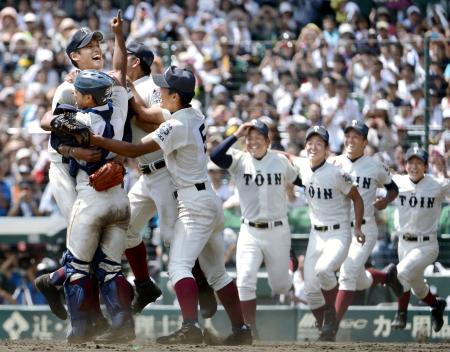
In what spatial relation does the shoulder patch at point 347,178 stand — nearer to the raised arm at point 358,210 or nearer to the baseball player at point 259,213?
the raised arm at point 358,210

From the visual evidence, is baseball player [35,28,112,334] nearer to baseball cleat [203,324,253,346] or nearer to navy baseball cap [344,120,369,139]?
baseball cleat [203,324,253,346]

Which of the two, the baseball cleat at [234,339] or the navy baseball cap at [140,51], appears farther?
the navy baseball cap at [140,51]

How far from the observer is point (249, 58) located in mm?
16891

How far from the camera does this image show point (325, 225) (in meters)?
12.3

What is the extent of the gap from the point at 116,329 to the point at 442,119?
21.7 ft

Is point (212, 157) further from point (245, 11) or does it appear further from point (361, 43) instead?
point (245, 11)

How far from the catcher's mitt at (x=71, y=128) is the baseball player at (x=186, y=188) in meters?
0.47

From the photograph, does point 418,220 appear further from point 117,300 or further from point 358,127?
point 117,300

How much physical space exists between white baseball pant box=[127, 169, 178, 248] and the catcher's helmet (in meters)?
1.15

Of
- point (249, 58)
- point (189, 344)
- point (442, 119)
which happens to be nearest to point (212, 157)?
point (189, 344)

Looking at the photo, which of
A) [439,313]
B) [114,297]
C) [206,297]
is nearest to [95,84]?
[114,297]

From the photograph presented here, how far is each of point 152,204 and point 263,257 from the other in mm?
2296

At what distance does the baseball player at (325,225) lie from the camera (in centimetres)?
1211

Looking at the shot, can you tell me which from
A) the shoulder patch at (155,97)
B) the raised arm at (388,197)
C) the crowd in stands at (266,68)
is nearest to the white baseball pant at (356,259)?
the raised arm at (388,197)
